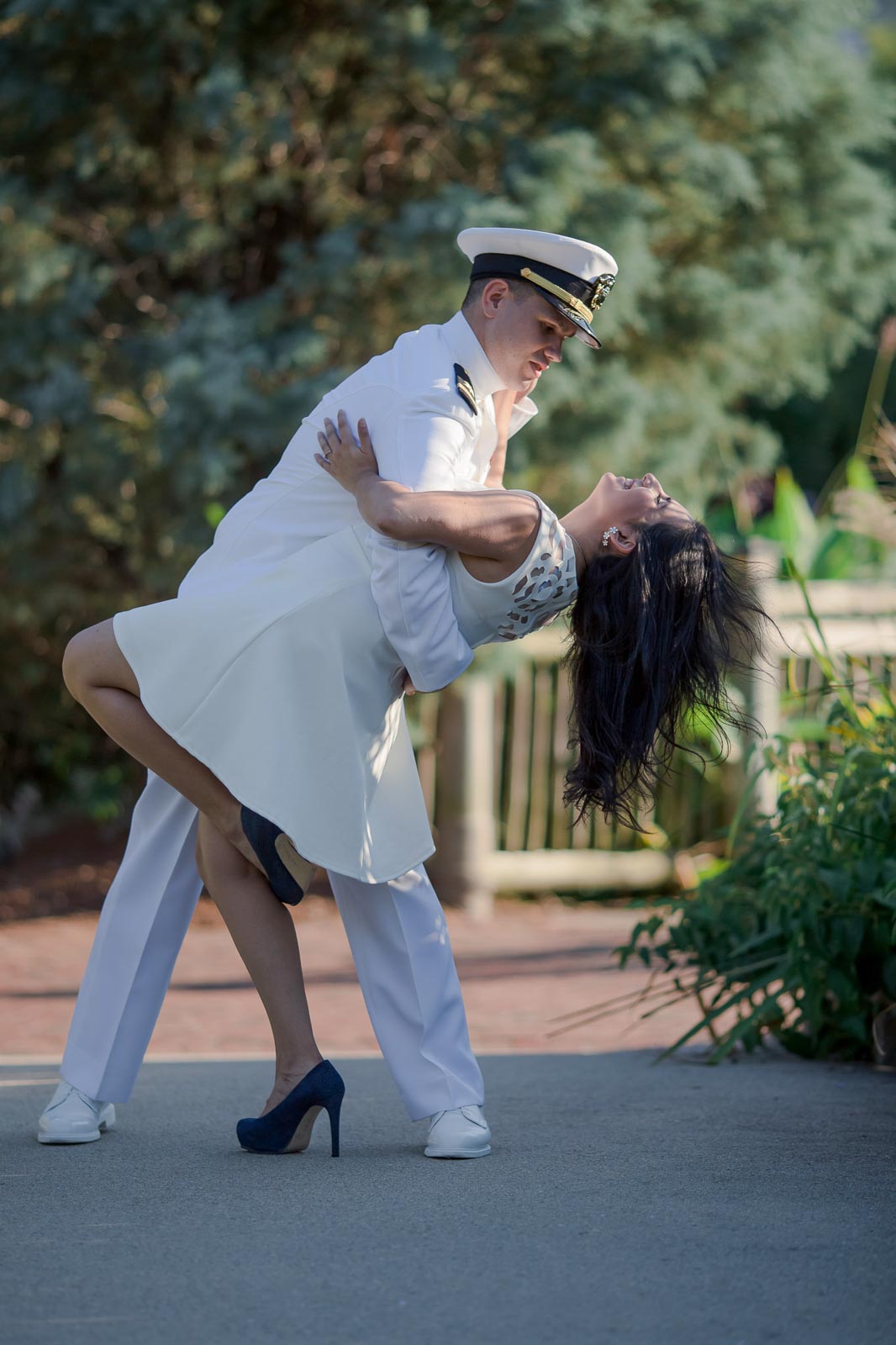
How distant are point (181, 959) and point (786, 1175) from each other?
14.6 ft

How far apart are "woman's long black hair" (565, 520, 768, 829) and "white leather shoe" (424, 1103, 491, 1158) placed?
65 centimetres

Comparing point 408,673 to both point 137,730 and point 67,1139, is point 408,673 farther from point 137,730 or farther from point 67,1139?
point 67,1139

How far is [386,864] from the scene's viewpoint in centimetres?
308

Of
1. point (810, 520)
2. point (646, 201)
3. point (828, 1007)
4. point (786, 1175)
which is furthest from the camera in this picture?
point (810, 520)

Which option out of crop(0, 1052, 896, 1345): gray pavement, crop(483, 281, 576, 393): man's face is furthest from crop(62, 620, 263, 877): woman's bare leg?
crop(483, 281, 576, 393): man's face

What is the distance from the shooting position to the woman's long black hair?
3.14 m

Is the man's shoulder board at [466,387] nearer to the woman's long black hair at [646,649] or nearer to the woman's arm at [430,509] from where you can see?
the woman's arm at [430,509]

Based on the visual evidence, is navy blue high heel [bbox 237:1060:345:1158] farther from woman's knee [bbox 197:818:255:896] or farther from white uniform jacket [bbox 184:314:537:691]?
white uniform jacket [bbox 184:314:537:691]

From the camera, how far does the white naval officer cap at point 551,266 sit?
3.15m

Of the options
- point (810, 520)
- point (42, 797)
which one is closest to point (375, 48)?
point (810, 520)

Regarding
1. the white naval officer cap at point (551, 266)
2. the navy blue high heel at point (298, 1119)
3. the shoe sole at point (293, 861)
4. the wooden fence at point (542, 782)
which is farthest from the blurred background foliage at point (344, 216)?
the navy blue high heel at point (298, 1119)

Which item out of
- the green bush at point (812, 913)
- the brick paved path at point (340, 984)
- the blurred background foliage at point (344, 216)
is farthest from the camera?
the blurred background foliage at point (344, 216)

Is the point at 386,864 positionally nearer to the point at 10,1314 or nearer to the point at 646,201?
the point at 10,1314

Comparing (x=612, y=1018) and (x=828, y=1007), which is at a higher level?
(x=828, y=1007)
